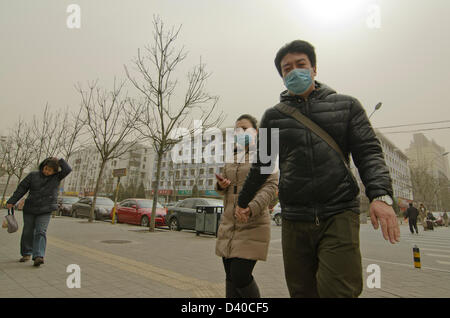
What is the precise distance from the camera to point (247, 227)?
2.46m

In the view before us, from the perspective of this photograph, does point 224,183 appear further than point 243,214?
Yes

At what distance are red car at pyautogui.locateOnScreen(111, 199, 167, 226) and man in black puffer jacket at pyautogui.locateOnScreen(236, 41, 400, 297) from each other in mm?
12892

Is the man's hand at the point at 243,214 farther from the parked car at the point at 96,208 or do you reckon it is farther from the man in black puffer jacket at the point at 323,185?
the parked car at the point at 96,208

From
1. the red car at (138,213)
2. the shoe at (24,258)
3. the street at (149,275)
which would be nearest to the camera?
the street at (149,275)

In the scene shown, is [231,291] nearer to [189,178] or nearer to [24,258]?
[24,258]

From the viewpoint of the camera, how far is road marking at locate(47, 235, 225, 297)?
3695 millimetres

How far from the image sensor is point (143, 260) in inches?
220

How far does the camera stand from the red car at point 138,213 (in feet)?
45.9

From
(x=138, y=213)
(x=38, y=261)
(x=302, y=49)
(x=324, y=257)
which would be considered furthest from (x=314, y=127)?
(x=138, y=213)

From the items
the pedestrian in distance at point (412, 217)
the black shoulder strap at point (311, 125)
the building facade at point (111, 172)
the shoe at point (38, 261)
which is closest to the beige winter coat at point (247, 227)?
the black shoulder strap at point (311, 125)

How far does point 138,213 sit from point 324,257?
551 inches

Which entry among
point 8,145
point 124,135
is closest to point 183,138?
point 124,135

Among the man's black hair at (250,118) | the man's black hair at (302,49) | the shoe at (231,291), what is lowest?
the shoe at (231,291)

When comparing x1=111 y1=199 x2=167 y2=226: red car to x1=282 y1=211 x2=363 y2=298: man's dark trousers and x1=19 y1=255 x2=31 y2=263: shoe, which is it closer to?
x1=19 y1=255 x2=31 y2=263: shoe
